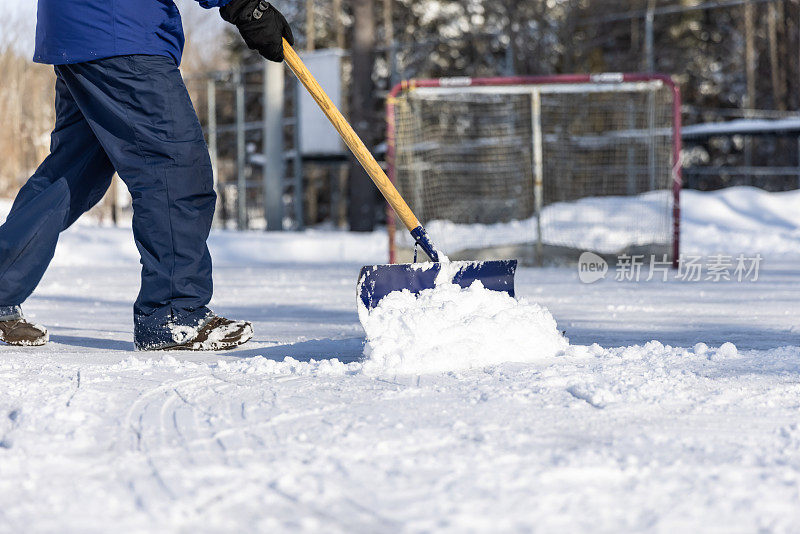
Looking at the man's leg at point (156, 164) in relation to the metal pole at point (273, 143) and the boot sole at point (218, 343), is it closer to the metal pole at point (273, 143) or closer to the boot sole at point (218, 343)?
the boot sole at point (218, 343)

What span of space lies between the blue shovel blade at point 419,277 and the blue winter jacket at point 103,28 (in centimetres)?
97

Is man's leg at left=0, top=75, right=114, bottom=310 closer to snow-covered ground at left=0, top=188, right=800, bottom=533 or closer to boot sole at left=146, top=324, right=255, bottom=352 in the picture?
snow-covered ground at left=0, top=188, right=800, bottom=533

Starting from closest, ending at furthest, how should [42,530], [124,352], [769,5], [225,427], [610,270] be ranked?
[42,530], [225,427], [124,352], [610,270], [769,5]

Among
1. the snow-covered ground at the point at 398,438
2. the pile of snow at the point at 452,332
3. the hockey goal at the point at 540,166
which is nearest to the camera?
the snow-covered ground at the point at 398,438

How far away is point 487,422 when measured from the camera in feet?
6.17

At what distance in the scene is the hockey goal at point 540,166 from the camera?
7.18 metres

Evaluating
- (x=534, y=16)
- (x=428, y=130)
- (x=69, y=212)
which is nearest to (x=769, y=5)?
(x=534, y=16)

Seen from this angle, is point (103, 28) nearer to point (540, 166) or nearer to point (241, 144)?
point (540, 166)

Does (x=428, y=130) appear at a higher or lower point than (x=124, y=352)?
higher

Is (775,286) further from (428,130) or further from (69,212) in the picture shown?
(428,130)

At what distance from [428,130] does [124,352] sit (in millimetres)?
6933

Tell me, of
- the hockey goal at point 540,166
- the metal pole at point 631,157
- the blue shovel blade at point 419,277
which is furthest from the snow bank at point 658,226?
the blue shovel blade at point 419,277

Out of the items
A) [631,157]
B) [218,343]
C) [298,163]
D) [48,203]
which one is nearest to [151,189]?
[48,203]

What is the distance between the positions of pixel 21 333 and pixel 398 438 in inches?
73.2
